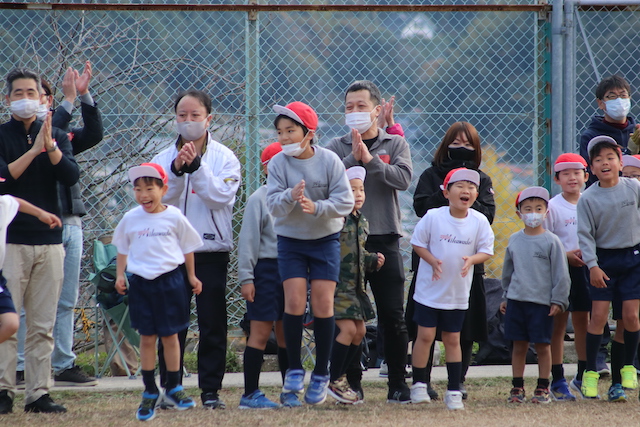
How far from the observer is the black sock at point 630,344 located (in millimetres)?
4961

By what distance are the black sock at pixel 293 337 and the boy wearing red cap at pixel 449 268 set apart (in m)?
0.75

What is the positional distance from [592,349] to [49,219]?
3.24 metres

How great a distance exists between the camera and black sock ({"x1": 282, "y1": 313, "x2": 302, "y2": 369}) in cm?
447

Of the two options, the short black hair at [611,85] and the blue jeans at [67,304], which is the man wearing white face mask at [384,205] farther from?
the blue jeans at [67,304]

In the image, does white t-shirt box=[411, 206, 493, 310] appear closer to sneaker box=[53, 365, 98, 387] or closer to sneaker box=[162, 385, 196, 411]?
sneaker box=[162, 385, 196, 411]

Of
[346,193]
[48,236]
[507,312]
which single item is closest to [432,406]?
[507,312]

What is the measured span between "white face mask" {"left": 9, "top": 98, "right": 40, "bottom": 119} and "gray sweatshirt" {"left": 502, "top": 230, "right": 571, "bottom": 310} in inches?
116

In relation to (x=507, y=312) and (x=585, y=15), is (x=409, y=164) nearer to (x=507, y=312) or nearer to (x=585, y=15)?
(x=507, y=312)

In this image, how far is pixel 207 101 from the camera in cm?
488

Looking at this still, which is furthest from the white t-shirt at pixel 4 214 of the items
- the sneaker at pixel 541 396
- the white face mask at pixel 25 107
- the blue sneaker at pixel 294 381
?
the sneaker at pixel 541 396

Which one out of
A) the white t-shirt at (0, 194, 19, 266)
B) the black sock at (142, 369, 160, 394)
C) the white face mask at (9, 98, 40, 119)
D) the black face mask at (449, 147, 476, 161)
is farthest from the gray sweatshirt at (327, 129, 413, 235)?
the white t-shirt at (0, 194, 19, 266)

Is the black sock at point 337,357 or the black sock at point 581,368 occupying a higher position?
the black sock at point 337,357

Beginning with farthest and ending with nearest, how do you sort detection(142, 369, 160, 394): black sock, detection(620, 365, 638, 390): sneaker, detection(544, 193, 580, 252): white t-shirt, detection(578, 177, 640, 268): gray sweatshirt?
1. detection(544, 193, 580, 252): white t-shirt
2. detection(620, 365, 638, 390): sneaker
3. detection(578, 177, 640, 268): gray sweatshirt
4. detection(142, 369, 160, 394): black sock

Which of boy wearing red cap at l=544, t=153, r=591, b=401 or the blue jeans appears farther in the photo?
the blue jeans
